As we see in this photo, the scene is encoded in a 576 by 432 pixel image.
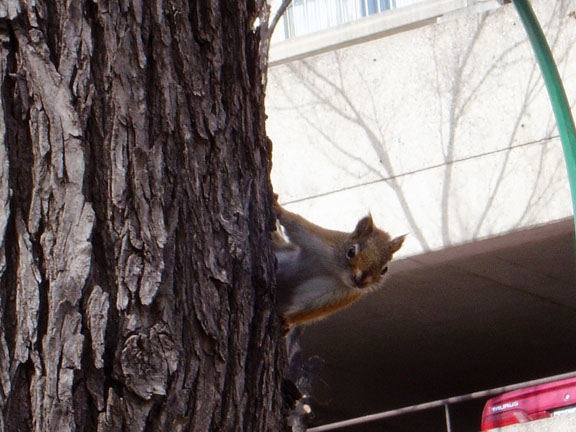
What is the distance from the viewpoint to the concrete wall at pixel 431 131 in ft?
21.0

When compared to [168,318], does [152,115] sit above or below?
above

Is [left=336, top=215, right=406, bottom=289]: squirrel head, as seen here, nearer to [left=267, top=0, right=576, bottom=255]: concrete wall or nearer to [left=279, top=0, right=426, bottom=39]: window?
[left=267, top=0, right=576, bottom=255]: concrete wall

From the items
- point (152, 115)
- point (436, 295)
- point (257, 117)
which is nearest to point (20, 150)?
point (152, 115)

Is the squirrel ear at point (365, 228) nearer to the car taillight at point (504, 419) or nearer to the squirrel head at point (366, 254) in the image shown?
the squirrel head at point (366, 254)

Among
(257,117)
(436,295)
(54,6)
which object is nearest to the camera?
(54,6)

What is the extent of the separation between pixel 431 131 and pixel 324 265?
3103 mm

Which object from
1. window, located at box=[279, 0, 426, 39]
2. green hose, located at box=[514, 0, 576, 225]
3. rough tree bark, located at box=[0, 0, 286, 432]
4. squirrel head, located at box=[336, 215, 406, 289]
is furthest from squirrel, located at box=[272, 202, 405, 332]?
window, located at box=[279, 0, 426, 39]

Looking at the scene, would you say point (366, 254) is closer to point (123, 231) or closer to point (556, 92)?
point (556, 92)

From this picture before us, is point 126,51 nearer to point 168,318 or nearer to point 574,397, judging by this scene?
point 168,318

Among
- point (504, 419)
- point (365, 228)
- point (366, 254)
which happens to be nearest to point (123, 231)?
point (366, 254)

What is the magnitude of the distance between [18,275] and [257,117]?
0.67 meters

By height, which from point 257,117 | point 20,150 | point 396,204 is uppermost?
point 396,204

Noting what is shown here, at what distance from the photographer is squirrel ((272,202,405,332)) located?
353 centimetres

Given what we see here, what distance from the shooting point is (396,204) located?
666 cm
